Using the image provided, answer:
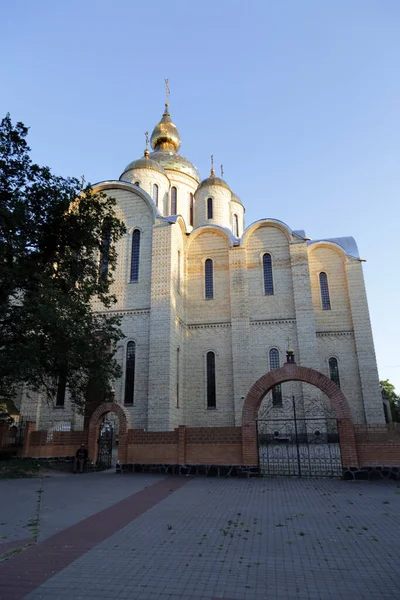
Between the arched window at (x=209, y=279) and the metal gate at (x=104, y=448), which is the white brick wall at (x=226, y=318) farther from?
the metal gate at (x=104, y=448)

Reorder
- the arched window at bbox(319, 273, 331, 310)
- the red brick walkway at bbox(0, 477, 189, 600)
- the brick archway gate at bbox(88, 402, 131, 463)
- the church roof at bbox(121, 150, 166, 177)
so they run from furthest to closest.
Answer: the church roof at bbox(121, 150, 166, 177)
the arched window at bbox(319, 273, 331, 310)
the brick archway gate at bbox(88, 402, 131, 463)
the red brick walkway at bbox(0, 477, 189, 600)

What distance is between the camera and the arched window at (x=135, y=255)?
1998 centimetres

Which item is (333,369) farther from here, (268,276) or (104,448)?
(104,448)

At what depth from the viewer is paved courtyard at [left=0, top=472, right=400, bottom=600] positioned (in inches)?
161

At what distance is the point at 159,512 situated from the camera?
7.46 m

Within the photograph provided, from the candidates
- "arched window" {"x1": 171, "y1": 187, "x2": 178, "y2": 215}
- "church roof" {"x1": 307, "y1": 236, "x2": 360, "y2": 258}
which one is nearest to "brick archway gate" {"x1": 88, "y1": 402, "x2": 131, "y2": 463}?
"church roof" {"x1": 307, "y1": 236, "x2": 360, "y2": 258}

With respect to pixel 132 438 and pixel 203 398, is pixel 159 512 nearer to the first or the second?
pixel 132 438

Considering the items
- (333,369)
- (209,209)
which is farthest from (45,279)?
(209,209)

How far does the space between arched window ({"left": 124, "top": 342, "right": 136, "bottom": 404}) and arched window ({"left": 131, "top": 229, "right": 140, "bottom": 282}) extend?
3.31m

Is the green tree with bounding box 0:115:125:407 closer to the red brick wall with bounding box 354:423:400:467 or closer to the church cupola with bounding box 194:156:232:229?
the red brick wall with bounding box 354:423:400:467

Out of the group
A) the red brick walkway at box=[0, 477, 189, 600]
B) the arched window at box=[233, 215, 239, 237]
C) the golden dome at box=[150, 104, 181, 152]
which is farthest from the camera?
the golden dome at box=[150, 104, 181, 152]

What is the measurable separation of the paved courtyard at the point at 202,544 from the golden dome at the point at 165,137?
2751cm

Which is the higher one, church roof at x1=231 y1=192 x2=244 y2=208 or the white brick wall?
church roof at x1=231 y1=192 x2=244 y2=208

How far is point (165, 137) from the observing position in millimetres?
31547
